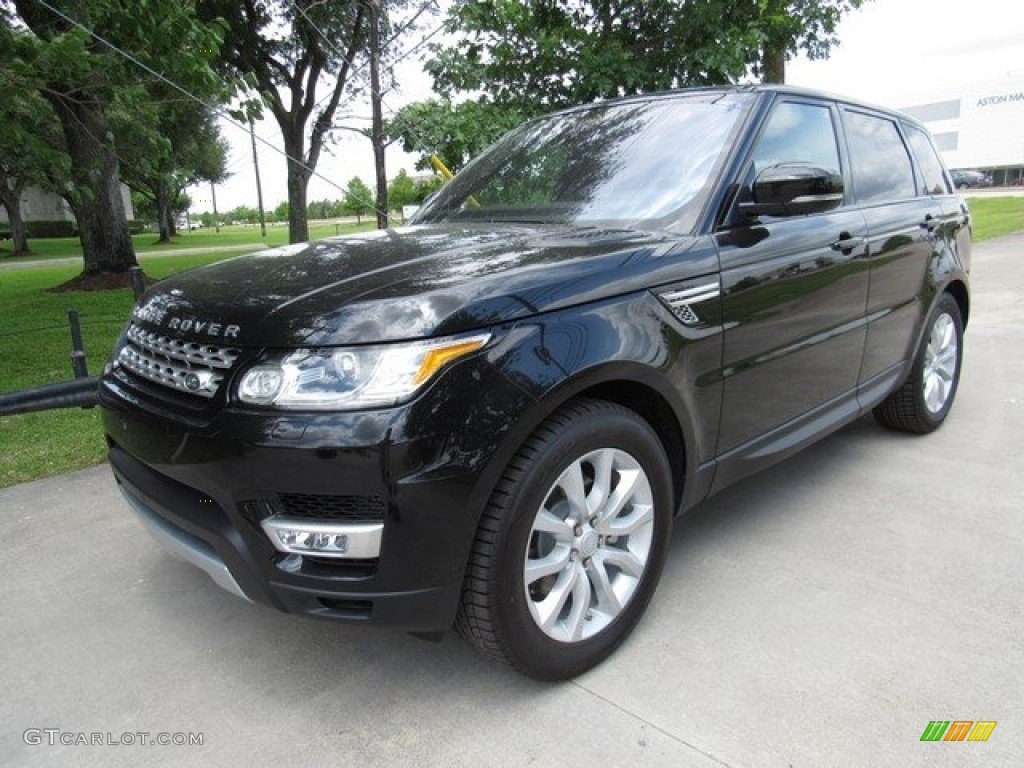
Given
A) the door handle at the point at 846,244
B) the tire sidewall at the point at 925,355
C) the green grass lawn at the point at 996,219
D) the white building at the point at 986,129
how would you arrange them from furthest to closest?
the white building at the point at 986,129 → the green grass lawn at the point at 996,219 → the tire sidewall at the point at 925,355 → the door handle at the point at 846,244

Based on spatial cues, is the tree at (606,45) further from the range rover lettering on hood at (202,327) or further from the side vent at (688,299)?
the range rover lettering on hood at (202,327)

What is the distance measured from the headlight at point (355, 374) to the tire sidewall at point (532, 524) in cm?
40

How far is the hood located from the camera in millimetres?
2051

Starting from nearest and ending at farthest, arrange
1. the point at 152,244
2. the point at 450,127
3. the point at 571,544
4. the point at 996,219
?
the point at 571,544 → the point at 450,127 → the point at 996,219 → the point at 152,244

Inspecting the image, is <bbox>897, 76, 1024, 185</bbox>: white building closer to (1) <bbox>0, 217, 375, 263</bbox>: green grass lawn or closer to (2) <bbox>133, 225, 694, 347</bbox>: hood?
(1) <bbox>0, 217, 375, 263</bbox>: green grass lawn

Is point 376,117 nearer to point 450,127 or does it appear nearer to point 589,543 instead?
point 450,127

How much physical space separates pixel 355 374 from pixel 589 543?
90 centimetres

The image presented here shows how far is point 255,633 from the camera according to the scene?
275cm

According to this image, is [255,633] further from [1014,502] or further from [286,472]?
[1014,502]

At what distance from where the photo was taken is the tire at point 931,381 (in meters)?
4.34

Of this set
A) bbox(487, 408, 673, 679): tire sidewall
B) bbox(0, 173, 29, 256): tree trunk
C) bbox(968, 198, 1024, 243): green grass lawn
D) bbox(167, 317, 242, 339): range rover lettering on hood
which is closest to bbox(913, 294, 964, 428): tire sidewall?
bbox(487, 408, 673, 679): tire sidewall

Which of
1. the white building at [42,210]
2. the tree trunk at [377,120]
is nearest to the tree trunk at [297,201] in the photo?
the tree trunk at [377,120]

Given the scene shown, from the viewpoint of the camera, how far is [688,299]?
261 centimetres

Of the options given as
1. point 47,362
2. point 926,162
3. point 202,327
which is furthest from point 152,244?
point 202,327
